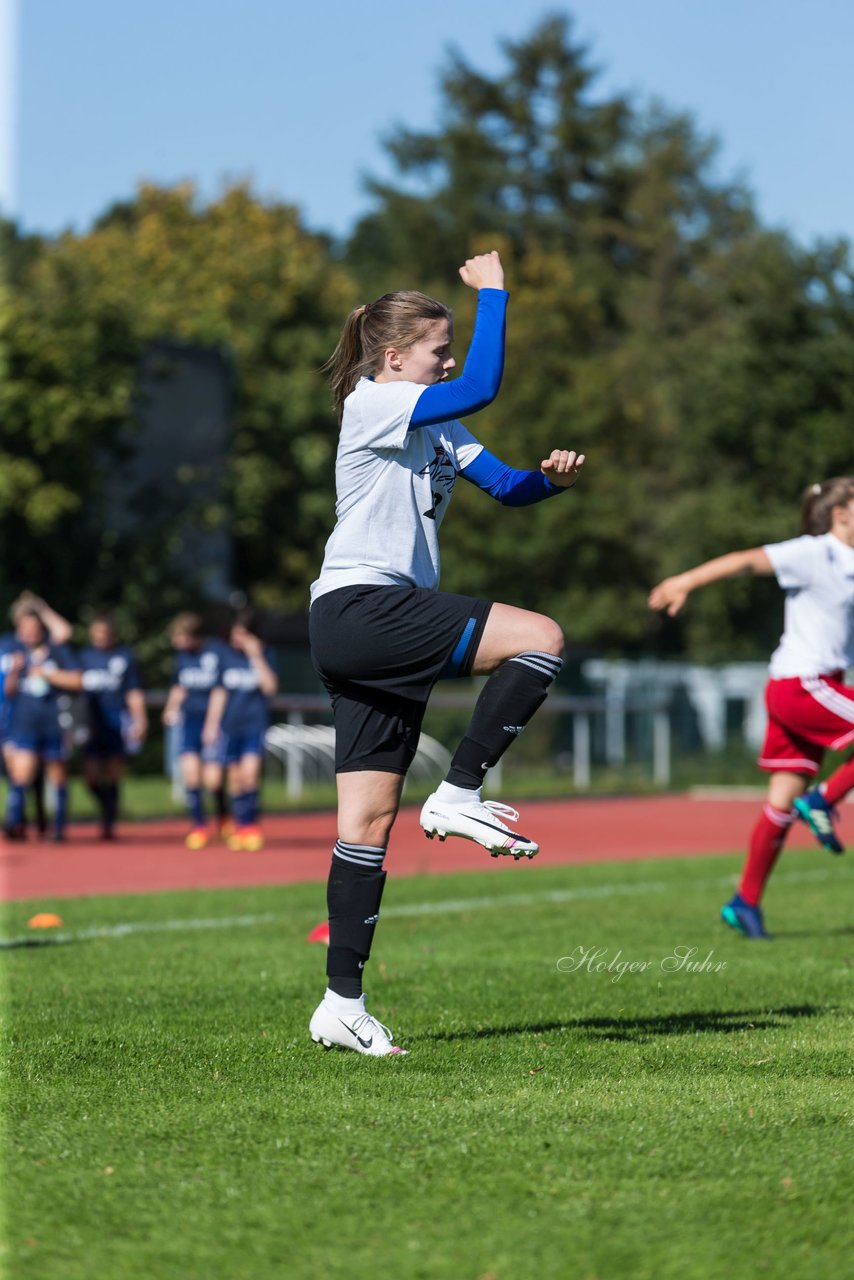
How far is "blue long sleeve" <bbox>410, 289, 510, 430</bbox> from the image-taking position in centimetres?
479

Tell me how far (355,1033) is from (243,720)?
36.7ft

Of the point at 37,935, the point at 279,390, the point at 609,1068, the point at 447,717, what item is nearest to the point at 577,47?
the point at 279,390

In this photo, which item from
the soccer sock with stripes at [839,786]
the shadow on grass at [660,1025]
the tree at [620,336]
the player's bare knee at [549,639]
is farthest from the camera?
the tree at [620,336]

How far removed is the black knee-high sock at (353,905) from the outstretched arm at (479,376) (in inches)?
51.6

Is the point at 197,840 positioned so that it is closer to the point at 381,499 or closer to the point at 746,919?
the point at 746,919

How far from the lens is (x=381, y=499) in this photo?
5.03 m

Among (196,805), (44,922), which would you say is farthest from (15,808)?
(44,922)

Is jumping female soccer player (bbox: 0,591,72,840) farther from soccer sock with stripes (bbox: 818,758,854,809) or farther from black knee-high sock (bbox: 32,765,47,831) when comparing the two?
soccer sock with stripes (bbox: 818,758,854,809)

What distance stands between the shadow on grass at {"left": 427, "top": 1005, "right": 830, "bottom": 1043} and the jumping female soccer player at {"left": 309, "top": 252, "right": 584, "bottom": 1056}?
0.61 m

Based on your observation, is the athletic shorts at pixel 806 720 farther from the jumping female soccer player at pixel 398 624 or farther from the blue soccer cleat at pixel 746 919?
the jumping female soccer player at pixel 398 624

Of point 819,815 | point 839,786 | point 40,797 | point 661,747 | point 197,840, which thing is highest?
point 839,786

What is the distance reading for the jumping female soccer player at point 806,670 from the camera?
825cm

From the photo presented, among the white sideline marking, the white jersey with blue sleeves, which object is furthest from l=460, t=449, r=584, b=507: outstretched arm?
the white sideline marking

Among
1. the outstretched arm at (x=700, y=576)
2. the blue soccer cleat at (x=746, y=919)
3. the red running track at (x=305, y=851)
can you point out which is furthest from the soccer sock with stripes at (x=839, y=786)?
the red running track at (x=305, y=851)
